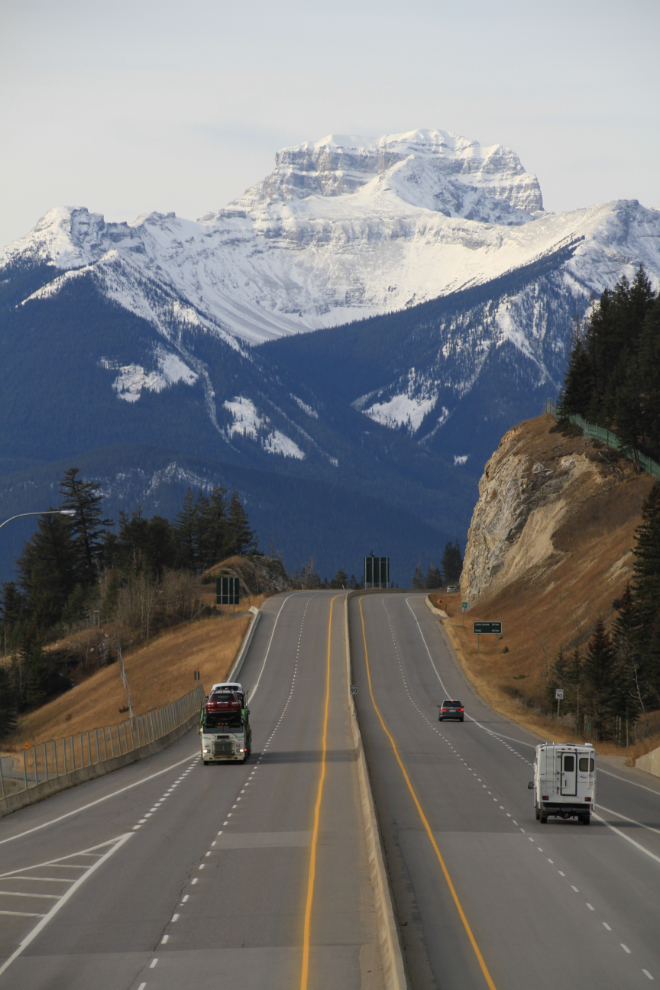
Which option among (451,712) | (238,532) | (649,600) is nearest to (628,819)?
(451,712)

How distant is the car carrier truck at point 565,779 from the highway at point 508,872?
644 mm

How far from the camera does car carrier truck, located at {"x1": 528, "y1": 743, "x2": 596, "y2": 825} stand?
32.0 m

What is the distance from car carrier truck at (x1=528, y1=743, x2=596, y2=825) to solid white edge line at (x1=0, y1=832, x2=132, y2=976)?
458 inches

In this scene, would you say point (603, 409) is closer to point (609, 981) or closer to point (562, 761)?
point (562, 761)

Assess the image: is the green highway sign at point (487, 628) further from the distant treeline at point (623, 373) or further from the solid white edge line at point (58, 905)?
the solid white edge line at point (58, 905)

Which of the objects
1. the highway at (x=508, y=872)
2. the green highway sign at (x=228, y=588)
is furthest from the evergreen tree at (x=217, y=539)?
the highway at (x=508, y=872)

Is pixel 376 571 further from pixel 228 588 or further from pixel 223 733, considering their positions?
pixel 223 733

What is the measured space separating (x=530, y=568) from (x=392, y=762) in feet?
211

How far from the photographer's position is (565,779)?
3241 cm

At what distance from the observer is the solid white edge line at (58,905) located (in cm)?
1964

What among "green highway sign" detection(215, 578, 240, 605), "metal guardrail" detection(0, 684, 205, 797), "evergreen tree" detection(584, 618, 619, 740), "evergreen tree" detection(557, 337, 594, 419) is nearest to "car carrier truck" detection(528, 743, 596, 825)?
"metal guardrail" detection(0, 684, 205, 797)

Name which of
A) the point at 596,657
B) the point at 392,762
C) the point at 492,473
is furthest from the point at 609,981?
the point at 492,473

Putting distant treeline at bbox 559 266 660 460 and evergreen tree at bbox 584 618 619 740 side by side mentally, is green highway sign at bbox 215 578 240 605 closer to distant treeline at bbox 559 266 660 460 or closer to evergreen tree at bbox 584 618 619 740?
distant treeline at bbox 559 266 660 460

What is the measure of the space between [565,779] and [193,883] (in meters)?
12.4
